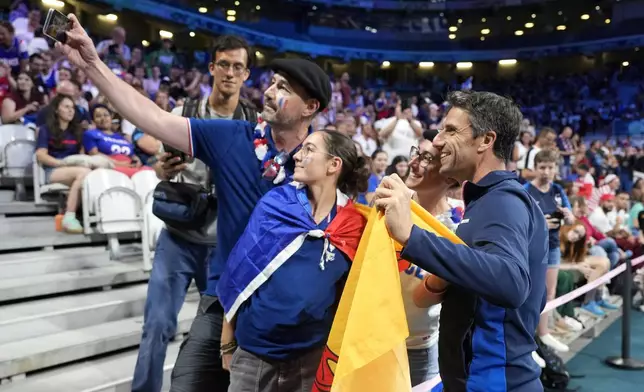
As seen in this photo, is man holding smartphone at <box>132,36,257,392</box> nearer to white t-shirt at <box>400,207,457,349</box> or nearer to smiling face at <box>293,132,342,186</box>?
smiling face at <box>293,132,342,186</box>

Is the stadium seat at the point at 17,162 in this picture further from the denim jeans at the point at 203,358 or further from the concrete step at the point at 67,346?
the denim jeans at the point at 203,358

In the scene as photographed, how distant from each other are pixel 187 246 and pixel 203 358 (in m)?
0.77

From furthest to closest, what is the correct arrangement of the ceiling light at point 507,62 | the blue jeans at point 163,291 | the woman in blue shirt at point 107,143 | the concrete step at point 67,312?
the ceiling light at point 507,62 < the woman in blue shirt at point 107,143 < the concrete step at point 67,312 < the blue jeans at point 163,291

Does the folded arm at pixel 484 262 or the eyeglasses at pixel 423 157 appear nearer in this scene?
the folded arm at pixel 484 262

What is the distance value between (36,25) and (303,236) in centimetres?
934

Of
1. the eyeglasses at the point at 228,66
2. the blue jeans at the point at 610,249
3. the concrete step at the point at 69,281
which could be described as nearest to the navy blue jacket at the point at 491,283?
the eyeglasses at the point at 228,66

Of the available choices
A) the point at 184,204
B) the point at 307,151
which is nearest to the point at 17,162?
the point at 184,204

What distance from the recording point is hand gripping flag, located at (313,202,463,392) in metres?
1.48

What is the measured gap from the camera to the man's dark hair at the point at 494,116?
1516 millimetres

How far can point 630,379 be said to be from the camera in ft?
16.2

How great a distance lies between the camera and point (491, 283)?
1268 millimetres

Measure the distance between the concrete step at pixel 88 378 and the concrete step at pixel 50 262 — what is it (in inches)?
42.9

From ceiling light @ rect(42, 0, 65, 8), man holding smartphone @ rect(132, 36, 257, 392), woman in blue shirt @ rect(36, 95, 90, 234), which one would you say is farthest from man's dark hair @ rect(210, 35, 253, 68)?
ceiling light @ rect(42, 0, 65, 8)

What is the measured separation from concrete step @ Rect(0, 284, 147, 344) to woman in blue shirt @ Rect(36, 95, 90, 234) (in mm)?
1004
